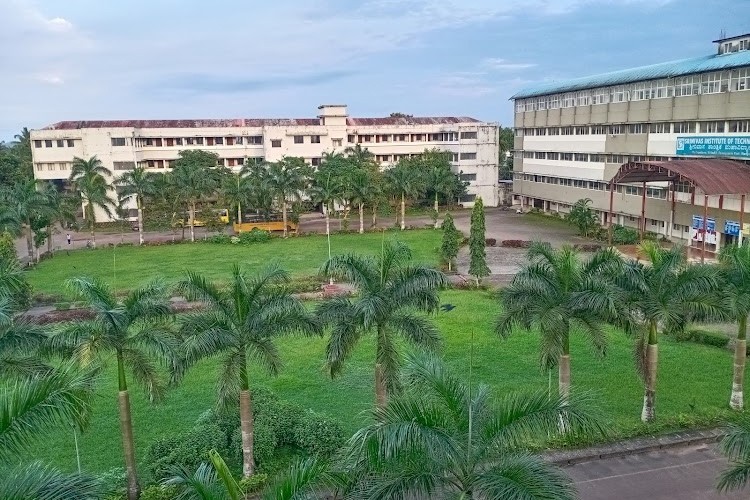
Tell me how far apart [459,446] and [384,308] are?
5045 millimetres

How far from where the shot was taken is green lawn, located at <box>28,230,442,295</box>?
30.8 meters

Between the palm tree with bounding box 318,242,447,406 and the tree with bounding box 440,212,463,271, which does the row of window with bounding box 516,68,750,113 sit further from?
the palm tree with bounding box 318,242,447,406

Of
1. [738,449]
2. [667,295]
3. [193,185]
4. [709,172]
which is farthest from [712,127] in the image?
[193,185]

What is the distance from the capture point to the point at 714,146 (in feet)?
108

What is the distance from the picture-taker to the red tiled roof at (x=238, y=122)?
52156 mm

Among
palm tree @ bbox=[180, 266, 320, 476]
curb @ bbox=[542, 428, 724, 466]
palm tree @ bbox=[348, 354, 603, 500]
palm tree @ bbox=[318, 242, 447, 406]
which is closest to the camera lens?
palm tree @ bbox=[348, 354, 603, 500]

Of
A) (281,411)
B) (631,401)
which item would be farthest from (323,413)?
(631,401)

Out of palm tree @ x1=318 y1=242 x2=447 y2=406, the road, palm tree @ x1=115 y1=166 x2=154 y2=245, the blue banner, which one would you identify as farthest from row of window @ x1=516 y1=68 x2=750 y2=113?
palm tree @ x1=115 y1=166 x2=154 y2=245

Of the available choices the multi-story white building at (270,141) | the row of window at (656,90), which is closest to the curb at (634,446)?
the row of window at (656,90)

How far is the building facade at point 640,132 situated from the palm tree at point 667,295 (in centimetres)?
2140

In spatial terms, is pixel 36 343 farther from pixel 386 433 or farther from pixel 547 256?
pixel 547 256

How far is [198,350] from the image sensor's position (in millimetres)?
11047

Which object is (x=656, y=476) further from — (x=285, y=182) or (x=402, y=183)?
(x=402, y=183)

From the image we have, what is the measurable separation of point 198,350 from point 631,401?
10.7 metres
